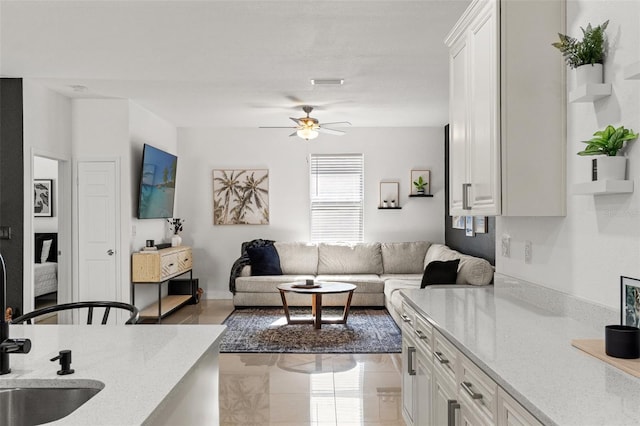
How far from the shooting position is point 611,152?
193cm

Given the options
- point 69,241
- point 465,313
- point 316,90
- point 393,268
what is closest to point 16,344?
point 465,313

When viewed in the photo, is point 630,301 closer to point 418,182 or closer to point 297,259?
point 297,259

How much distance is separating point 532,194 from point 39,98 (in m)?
5.06

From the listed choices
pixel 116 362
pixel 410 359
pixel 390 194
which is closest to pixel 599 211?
pixel 410 359

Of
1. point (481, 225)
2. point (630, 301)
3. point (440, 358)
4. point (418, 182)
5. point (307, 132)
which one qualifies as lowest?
point (440, 358)

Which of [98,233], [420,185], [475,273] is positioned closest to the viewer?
[475,273]

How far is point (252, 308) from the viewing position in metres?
7.27

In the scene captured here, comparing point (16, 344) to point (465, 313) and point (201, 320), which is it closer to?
point (465, 313)

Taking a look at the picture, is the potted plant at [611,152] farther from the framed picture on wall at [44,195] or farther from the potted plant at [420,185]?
the framed picture on wall at [44,195]

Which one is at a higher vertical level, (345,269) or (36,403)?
(36,403)

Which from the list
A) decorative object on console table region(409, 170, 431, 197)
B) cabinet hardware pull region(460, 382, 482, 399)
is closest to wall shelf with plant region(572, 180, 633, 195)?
cabinet hardware pull region(460, 382, 482, 399)

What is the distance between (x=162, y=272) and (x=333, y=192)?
9.99ft

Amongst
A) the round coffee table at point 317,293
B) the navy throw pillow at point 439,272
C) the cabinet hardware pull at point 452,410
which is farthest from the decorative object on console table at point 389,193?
the cabinet hardware pull at point 452,410

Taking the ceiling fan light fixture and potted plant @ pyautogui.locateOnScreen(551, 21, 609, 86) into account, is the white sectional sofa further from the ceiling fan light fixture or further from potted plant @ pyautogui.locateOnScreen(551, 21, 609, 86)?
potted plant @ pyautogui.locateOnScreen(551, 21, 609, 86)
